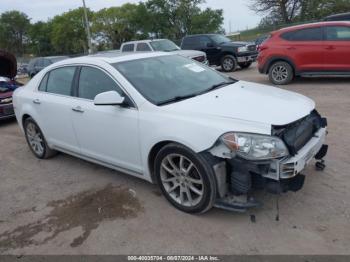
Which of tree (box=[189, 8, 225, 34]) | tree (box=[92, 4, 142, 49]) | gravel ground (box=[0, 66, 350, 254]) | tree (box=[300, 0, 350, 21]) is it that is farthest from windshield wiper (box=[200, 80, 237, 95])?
tree (box=[92, 4, 142, 49])

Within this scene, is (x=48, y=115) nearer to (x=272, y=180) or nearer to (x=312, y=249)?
(x=272, y=180)

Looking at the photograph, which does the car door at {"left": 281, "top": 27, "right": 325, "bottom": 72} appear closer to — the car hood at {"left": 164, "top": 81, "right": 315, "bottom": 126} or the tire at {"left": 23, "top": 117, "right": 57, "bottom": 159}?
the car hood at {"left": 164, "top": 81, "right": 315, "bottom": 126}

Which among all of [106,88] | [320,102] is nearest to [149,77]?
[106,88]

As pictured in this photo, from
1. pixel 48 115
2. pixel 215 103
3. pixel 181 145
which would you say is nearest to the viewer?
pixel 181 145

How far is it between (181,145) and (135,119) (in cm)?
67

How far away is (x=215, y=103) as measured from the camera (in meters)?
4.03

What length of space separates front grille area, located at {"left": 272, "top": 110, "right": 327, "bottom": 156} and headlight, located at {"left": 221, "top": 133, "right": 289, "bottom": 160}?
0.10m

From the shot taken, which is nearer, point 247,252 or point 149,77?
point 247,252

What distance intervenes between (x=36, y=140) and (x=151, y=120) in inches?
117

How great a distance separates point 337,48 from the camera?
10156 millimetres

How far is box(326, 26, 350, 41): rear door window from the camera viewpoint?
10.1 metres

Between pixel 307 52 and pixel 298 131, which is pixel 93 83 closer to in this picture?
pixel 298 131

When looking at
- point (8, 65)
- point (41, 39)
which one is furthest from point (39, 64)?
point (41, 39)

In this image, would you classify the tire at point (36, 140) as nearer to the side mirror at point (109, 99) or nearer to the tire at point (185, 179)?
the side mirror at point (109, 99)
